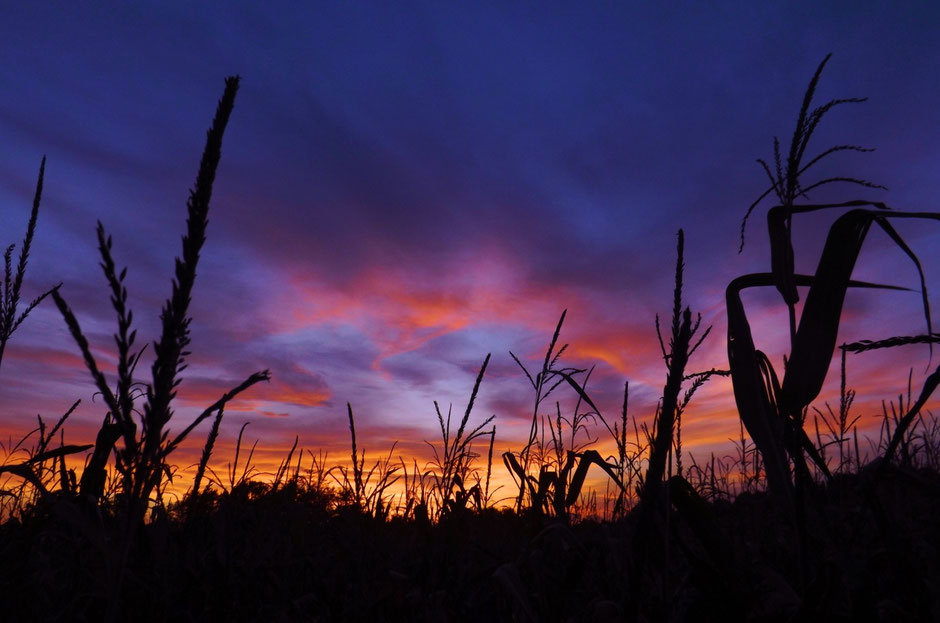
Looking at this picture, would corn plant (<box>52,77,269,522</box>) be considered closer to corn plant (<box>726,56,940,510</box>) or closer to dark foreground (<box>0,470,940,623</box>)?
dark foreground (<box>0,470,940,623</box>)

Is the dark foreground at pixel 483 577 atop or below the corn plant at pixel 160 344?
below

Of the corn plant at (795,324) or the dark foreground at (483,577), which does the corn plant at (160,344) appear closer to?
the dark foreground at (483,577)

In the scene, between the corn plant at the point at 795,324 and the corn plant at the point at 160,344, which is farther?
the corn plant at the point at 795,324

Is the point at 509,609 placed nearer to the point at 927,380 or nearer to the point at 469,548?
the point at 469,548

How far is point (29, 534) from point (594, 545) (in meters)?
2.32

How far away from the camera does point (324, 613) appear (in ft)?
7.04

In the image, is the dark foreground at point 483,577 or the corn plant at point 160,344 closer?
the corn plant at point 160,344

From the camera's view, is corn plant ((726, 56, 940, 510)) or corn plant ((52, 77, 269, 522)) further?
corn plant ((726, 56, 940, 510))

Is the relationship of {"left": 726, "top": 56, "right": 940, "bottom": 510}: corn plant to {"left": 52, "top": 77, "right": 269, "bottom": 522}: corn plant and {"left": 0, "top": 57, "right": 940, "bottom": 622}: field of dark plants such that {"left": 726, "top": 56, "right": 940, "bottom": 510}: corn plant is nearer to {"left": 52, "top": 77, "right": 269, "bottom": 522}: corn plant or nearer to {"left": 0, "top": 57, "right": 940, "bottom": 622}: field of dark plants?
{"left": 0, "top": 57, "right": 940, "bottom": 622}: field of dark plants

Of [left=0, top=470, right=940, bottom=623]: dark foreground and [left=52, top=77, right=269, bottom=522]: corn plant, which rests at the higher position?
[left=52, top=77, right=269, bottom=522]: corn plant

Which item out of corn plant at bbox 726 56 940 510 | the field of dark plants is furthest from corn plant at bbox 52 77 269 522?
corn plant at bbox 726 56 940 510

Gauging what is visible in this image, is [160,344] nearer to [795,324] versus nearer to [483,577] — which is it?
[795,324]

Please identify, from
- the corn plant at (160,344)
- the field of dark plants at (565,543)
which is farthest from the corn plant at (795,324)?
the corn plant at (160,344)

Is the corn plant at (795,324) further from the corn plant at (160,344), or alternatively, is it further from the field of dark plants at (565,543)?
the corn plant at (160,344)
